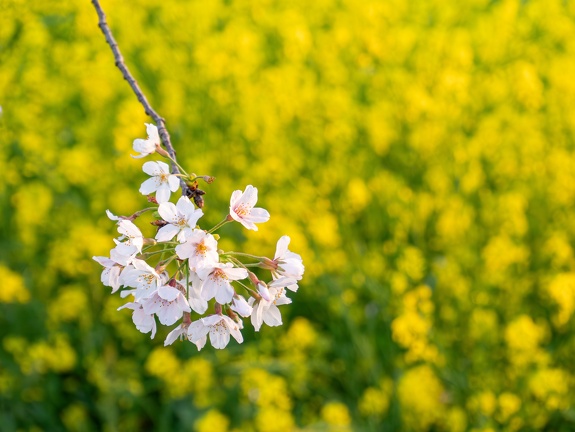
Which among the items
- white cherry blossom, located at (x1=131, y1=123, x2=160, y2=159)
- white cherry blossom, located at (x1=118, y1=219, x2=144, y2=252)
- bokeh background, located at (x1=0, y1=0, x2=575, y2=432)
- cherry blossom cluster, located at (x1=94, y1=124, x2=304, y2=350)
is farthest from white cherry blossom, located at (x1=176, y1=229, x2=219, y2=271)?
bokeh background, located at (x1=0, y1=0, x2=575, y2=432)

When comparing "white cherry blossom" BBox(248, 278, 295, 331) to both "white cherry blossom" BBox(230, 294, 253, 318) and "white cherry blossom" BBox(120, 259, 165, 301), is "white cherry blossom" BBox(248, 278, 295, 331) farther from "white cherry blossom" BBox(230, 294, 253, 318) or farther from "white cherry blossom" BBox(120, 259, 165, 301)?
"white cherry blossom" BBox(120, 259, 165, 301)

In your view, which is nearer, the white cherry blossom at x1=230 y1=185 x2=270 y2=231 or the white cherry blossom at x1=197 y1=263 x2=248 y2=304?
the white cherry blossom at x1=197 y1=263 x2=248 y2=304

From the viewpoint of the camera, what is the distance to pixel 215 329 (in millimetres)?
1185

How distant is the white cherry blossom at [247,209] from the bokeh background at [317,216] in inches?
64.2

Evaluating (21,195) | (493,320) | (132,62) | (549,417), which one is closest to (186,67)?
(132,62)

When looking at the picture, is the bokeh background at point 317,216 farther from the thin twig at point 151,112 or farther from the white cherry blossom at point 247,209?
the white cherry blossom at point 247,209

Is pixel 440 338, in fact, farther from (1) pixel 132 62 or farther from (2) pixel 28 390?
(1) pixel 132 62

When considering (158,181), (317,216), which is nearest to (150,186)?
(158,181)

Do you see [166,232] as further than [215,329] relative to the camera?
No

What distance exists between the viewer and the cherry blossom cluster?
1028mm

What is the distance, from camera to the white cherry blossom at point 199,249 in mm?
986

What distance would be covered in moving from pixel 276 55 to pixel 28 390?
2.08 metres

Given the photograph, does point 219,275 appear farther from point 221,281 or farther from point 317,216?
point 317,216

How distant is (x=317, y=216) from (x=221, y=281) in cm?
221
